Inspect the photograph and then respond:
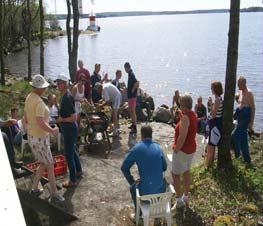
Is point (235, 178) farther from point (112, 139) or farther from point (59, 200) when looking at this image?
point (112, 139)

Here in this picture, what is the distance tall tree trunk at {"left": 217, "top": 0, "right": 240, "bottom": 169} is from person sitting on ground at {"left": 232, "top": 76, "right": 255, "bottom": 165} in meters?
0.52

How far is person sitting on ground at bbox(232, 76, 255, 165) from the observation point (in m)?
8.30

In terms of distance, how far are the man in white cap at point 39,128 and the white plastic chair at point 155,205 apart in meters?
1.51

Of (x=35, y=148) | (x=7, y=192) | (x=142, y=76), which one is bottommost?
(x=142, y=76)

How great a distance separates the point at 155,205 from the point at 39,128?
6.47ft

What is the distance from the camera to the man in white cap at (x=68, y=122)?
23.3 ft

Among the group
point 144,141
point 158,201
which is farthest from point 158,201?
point 144,141

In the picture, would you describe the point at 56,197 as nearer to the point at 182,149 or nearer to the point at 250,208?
the point at 182,149

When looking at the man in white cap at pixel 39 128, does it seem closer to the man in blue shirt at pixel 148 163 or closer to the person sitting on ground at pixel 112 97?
the man in blue shirt at pixel 148 163

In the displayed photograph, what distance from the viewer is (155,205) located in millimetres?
5688

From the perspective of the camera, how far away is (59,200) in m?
6.68

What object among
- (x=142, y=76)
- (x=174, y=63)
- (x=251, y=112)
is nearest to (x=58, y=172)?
(x=251, y=112)

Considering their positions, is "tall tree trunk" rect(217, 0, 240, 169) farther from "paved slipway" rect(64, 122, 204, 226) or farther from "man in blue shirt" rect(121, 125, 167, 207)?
"man in blue shirt" rect(121, 125, 167, 207)

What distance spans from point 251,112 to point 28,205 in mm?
4391
